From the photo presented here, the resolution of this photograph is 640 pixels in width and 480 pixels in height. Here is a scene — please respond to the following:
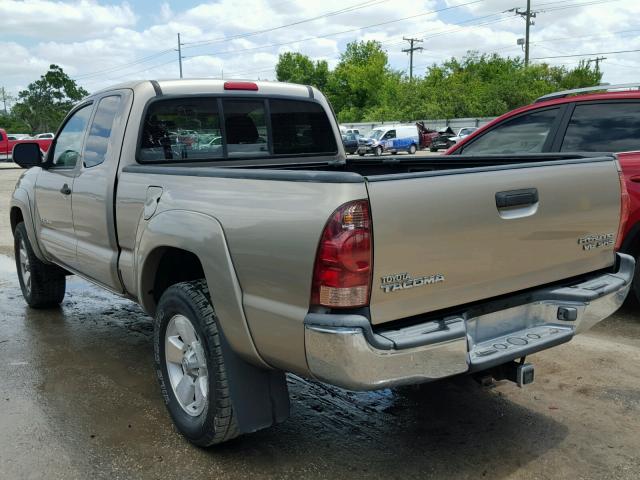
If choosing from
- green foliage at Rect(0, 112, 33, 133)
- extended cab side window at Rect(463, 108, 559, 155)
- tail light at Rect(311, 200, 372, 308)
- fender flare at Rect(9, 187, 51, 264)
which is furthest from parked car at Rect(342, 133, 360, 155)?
green foliage at Rect(0, 112, 33, 133)

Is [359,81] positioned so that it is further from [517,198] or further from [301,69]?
[517,198]

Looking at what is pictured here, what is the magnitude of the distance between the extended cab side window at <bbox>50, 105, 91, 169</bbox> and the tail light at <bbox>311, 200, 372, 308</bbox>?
2862mm

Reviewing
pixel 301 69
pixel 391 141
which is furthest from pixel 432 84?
pixel 391 141

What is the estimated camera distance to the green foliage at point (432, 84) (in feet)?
184

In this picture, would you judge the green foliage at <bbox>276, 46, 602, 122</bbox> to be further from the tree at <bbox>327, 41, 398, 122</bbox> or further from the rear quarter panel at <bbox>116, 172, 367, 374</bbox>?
the rear quarter panel at <bbox>116, 172, 367, 374</bbox>

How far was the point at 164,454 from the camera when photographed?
3172mm

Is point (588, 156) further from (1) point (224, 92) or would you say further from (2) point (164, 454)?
(2) point (164, 454)

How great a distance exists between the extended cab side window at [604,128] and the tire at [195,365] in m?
3.76

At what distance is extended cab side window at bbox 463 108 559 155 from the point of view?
565cm

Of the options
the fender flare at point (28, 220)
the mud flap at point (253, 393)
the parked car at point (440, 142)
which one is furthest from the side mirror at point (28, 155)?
the parked car at point (440, 142)

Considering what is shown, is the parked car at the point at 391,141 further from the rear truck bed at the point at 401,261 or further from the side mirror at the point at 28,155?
the rear truck bed at the point at 401,261

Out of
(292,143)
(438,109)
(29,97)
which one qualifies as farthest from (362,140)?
(29,97)

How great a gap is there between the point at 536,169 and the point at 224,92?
2.35 meters

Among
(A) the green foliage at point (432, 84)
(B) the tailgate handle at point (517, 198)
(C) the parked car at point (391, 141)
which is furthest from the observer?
(A) the green foliage at point (432, 84)
